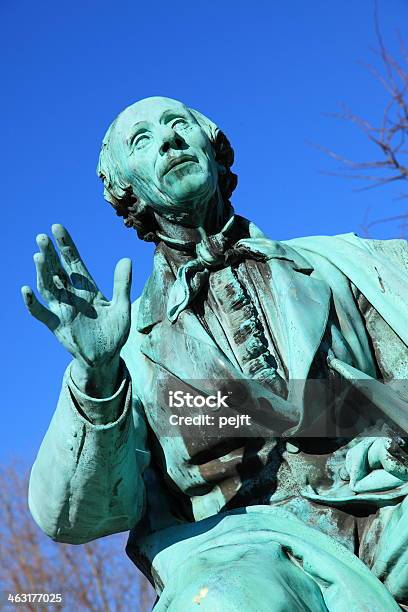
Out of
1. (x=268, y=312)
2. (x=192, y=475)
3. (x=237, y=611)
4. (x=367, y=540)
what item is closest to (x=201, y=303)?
(x=268, y=312)

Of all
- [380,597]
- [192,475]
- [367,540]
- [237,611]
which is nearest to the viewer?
[237,611]

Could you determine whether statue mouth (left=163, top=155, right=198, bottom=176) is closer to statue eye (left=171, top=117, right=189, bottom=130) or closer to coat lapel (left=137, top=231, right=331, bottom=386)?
statue eye (left=171, top=117, right=189, bottom=130)

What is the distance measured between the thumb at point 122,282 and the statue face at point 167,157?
1.48 feet

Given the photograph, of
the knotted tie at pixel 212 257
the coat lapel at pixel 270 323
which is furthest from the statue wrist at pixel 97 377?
the knotted tie at pixel 212 257

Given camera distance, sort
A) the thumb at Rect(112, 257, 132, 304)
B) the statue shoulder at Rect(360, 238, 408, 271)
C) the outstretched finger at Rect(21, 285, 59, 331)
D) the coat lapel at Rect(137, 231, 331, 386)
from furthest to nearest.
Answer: the statue shoulder at Rect(360, 238, 408, 271) < the coat lapel at Rect(137, 231, 331, 386) < the thumb at Rect(112, 257, 132, 304) < the outstretched finger at Rect(21, 285, 59, 331)

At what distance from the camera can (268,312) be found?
3980 millimetres

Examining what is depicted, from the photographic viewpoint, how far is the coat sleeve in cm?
352

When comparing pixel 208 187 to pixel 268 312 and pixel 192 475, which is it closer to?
pixel 268 312

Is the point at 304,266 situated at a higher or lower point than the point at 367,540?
higher

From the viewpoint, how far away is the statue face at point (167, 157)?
3.91m

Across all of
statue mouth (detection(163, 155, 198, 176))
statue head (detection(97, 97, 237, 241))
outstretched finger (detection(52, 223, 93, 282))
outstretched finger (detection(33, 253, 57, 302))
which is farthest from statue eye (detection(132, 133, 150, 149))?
outstretched finger (detection(33, 253, 57, 302))

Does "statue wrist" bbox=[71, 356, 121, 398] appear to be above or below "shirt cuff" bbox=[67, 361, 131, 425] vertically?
above

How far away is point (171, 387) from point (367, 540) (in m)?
0.77

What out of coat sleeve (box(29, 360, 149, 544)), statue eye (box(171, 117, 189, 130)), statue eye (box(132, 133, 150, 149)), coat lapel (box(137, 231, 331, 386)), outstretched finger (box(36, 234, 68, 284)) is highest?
statue eye (box(171, 117, 189, 130))
